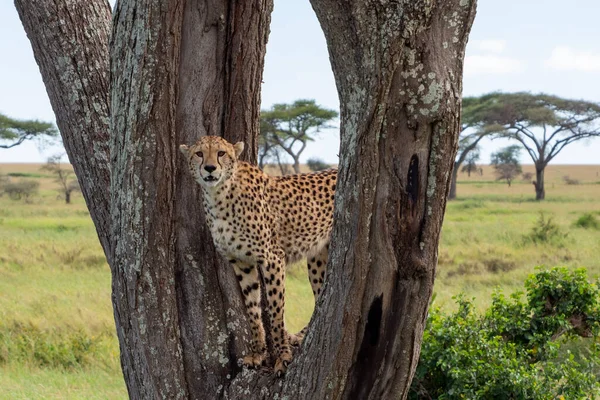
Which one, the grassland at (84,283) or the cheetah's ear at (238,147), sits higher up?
the cheetah's ear at (238,147)

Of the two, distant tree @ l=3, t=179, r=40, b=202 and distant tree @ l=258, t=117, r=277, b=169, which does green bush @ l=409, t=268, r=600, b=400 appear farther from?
distant tree @ l=3, t=179, r=40, b=202

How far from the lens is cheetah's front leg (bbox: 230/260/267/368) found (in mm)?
3291

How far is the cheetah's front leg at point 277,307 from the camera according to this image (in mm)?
3314

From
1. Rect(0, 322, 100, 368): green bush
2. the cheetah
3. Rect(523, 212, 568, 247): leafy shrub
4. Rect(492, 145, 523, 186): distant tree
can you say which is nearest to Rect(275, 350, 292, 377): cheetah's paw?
the cheetah

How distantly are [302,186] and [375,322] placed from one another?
1.35m

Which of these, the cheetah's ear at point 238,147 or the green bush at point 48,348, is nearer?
the cheetah's ear at point 238,147

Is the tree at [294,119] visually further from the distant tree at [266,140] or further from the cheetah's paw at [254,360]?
the cheetah's paw at [254,360]

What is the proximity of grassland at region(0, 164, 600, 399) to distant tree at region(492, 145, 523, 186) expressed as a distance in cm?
1691

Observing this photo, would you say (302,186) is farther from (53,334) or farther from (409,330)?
(53,334)

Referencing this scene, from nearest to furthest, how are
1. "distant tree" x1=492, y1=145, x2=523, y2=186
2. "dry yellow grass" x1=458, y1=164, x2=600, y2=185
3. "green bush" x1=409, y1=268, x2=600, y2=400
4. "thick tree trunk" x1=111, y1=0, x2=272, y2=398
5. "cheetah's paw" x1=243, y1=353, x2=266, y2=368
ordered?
"thick tree trunk" x1=111, y1=0, x2=272, y2=398 → "cheetah's paw" x1=243, y1=353, x2=266, y2=368 → "green bush" x1=409, y1=268, x2=600, y2=400 → "distant tree" x1=492, y1=145, x2=523, y2=186 → "dry yellow grass" x1=458, y1=164, x2=600, y2=185

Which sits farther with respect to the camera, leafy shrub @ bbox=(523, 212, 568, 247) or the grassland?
leafy shrub @ bbox=(523, 212, 568, 247)

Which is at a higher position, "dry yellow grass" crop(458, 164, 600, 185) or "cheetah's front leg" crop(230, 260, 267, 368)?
"cheetah's front leg" crop(230, 260, 267, 368)

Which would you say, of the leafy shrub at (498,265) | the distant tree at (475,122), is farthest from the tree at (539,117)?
the leafy shrub at (498,265)

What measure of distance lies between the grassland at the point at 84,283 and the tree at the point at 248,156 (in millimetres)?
2533
